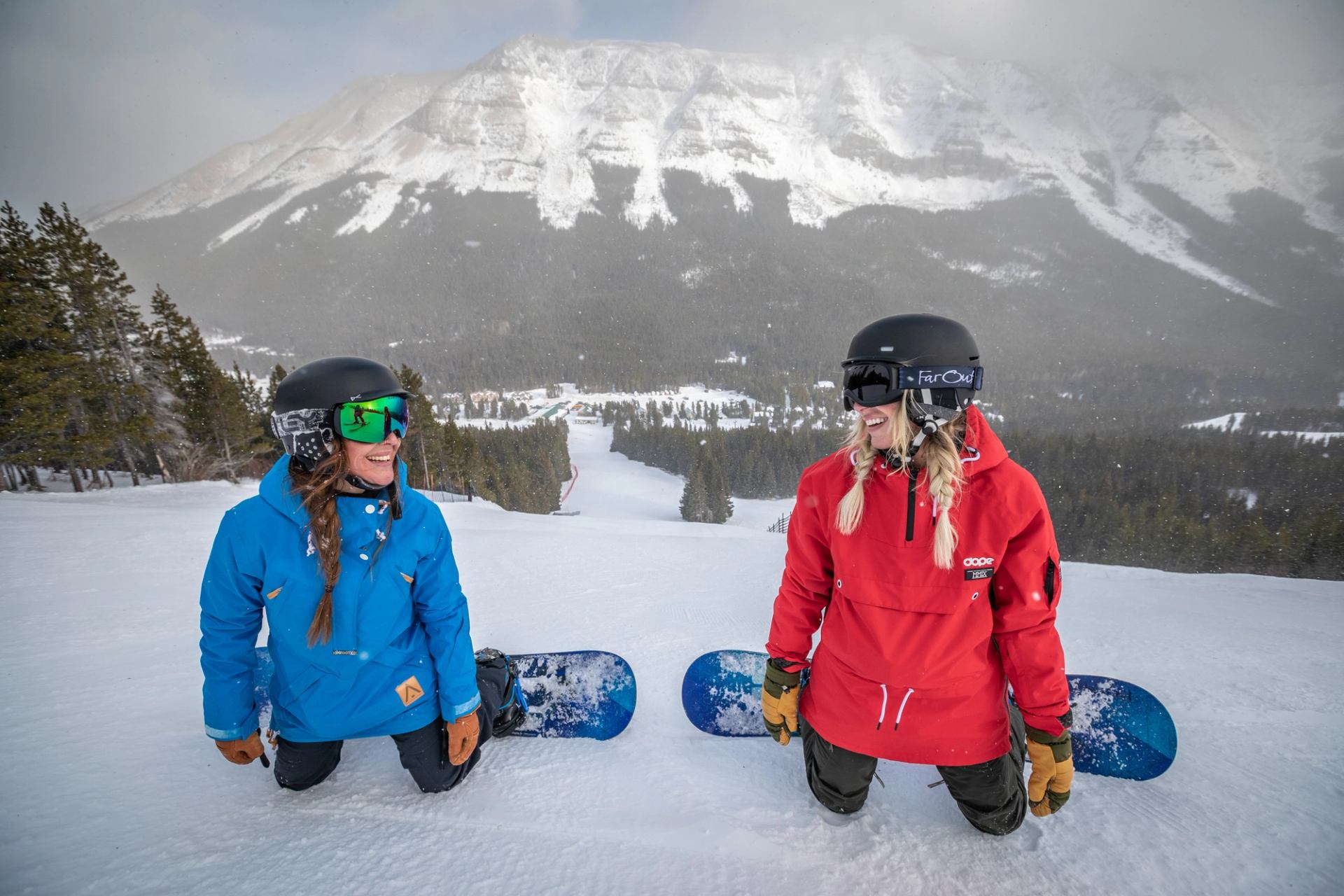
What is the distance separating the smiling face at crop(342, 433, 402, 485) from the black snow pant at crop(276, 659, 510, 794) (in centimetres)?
115

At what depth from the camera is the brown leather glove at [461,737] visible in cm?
231

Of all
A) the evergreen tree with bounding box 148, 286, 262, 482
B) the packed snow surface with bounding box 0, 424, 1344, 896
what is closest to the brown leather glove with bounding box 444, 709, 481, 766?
the packed snow surface with bounding box 0, 424, 1344, 896

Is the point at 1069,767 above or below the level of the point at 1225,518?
above

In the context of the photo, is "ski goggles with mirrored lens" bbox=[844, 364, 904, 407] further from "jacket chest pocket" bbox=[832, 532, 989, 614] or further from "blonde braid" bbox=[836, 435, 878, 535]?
"jacket chest pocket" bbox=[832, 532, 989, 614]

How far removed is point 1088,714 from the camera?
2629 mm

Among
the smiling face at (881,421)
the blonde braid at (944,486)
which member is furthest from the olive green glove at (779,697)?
A: the smiling face at (881,421)

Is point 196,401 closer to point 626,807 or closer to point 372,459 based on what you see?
point 372,459

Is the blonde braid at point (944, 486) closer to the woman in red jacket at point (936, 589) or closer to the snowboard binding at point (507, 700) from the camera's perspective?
the woman in red jacket at point (936, 589)

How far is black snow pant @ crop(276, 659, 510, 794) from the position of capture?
2299 millimetres

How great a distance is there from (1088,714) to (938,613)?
139cm

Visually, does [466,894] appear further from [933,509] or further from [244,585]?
[933,509]

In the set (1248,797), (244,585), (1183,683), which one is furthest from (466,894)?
(1183,683)

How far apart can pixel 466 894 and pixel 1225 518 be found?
70.5 meters

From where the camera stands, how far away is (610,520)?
11.5m
